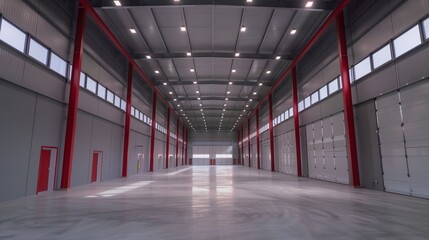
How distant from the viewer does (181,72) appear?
3008cm

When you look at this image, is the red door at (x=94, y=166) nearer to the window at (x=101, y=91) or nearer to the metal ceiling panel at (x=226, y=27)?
the window at (x=101, y=91)

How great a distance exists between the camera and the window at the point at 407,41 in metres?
11.5

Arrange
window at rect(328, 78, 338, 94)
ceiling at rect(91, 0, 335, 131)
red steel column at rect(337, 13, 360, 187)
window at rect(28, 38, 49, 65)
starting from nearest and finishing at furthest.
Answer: window at rect(28, 38, 49, 65), red steel column at rect(337, 13, 360, 187), ceiling at rect(91, 0, 335, 131), window at rect(328, 78, 338, 94)

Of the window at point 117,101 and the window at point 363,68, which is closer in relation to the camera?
the window at point 363,68

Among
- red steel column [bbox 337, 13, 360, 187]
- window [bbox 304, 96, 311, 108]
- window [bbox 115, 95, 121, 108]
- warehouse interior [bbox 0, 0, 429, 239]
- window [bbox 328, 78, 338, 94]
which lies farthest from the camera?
window [bbox 304, 96, 311, 108]

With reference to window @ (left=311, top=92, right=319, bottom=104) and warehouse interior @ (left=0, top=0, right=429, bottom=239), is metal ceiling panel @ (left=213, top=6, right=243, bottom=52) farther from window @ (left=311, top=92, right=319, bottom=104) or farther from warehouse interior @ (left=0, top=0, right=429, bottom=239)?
window @ (left=311, top=92, right=319, bottom=104)

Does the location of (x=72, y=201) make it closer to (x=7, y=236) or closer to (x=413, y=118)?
(x=7, y=236)

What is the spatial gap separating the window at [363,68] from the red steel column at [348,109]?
1.94 ft

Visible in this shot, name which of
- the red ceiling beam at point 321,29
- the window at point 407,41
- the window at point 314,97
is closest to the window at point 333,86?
the window at point 314,97

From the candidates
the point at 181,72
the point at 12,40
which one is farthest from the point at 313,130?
the point at 12,40

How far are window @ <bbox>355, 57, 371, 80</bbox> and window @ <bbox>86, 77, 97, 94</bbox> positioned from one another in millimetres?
18827

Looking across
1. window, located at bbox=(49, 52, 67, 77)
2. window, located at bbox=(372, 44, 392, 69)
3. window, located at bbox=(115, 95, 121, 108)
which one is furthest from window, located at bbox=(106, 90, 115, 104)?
window, located at bbox=(372, 44, 392, 69)

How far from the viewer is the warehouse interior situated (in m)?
7.73

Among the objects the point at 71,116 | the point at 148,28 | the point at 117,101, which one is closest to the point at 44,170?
the point at 71,116
